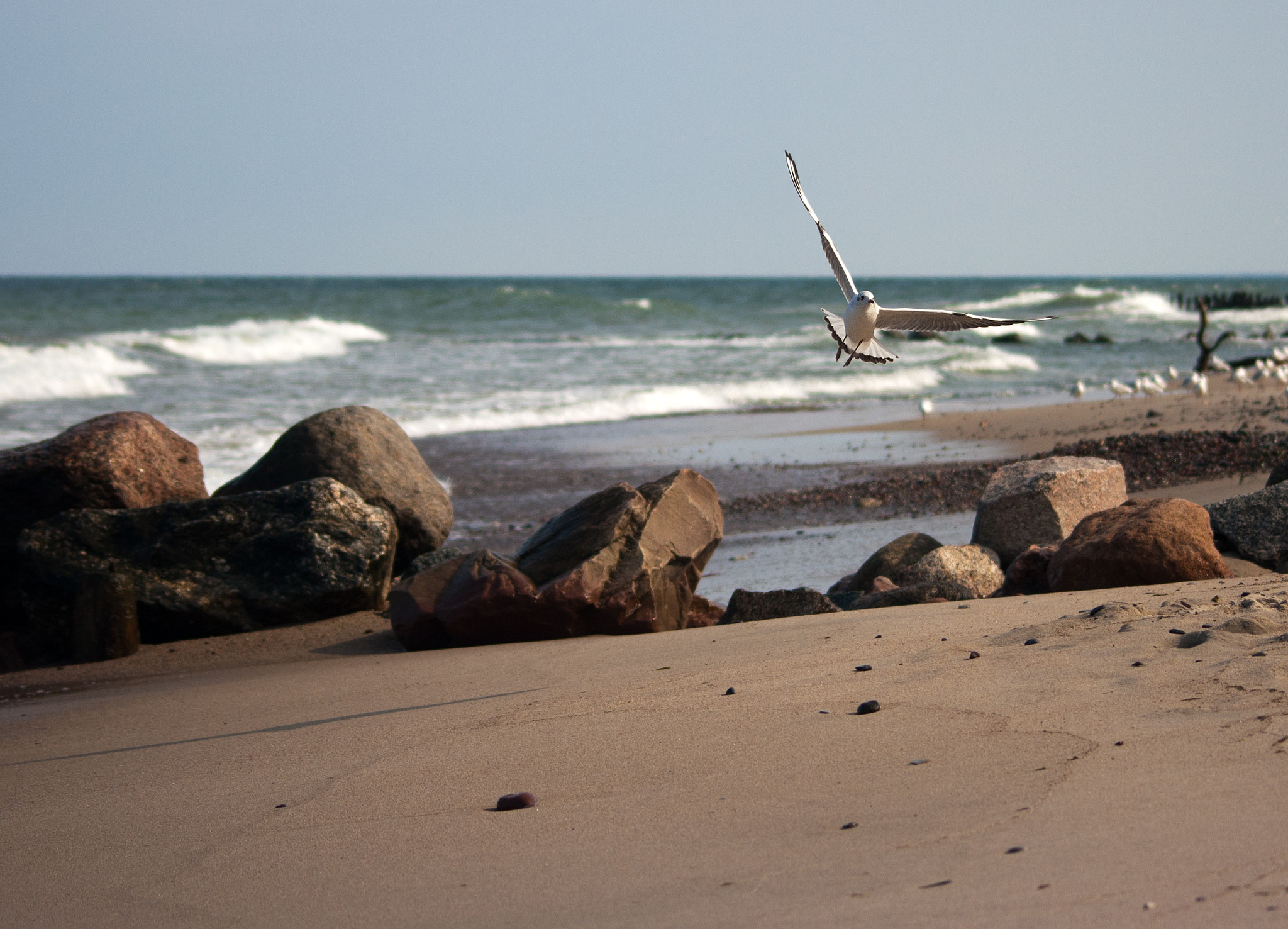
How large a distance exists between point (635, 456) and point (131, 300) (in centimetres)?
4477

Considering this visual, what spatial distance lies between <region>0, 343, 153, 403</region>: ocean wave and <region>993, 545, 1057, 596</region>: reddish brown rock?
56.9ft

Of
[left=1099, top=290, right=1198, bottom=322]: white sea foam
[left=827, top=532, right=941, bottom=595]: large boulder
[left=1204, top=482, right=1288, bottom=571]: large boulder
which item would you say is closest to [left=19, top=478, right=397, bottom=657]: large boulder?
[left=827, top=532, right=941, bottom=595]: large boulder

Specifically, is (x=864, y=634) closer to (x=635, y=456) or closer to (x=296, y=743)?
(x=296, y=743)

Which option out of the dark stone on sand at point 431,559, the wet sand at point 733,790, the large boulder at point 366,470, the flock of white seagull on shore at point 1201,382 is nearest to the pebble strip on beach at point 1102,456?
the large boulder at point 366,470

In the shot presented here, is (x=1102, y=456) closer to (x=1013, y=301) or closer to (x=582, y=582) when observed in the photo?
(x=582, y=582)

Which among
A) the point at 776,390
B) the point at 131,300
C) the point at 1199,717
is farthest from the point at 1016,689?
the point at 131,300

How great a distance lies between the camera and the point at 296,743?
13.2 ft

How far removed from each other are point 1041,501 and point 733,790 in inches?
186

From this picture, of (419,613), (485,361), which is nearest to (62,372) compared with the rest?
(485,361)

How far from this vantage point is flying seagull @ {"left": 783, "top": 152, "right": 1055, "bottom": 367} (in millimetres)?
4070

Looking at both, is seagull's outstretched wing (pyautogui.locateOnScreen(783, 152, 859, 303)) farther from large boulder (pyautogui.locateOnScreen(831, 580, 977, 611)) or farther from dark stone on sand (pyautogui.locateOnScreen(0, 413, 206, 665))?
dark stone on sand (pyautogui.locateOnScreen(0, 413, 206, 665))

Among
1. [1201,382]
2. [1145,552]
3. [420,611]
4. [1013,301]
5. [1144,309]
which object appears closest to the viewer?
[1145,552]

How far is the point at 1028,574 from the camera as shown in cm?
619

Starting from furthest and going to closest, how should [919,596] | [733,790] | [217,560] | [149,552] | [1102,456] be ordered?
1. [1102,456]
2. [217,560]
3. [149,552]
4. [919,596]
5. [733,790]
